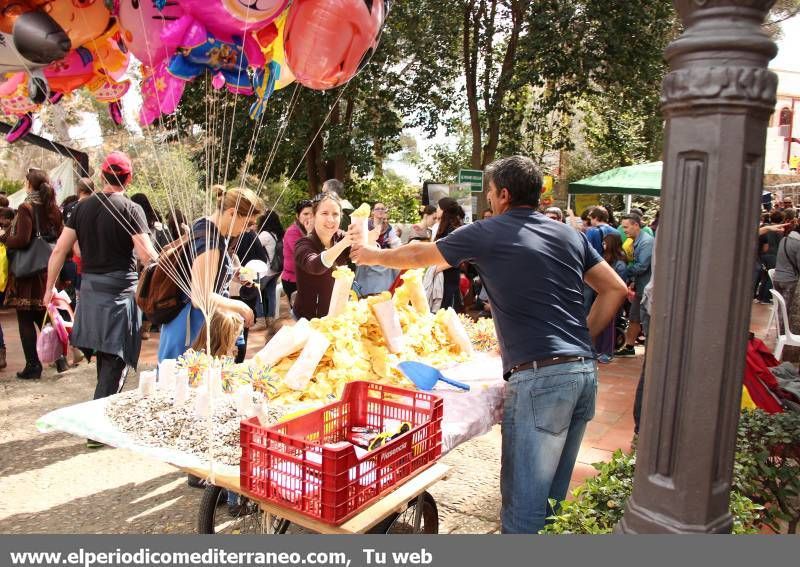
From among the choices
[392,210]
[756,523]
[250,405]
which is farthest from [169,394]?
[392,210]

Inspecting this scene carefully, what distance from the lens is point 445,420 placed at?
267cm

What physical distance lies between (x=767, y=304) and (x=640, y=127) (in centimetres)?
864

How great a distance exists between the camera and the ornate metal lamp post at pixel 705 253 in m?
1.23

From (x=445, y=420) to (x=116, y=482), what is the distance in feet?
Answer: 7.47

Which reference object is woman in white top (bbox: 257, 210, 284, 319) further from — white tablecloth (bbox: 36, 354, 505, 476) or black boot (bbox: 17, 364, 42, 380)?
white tablecloth (bbox: 36, 354, 505, 476)

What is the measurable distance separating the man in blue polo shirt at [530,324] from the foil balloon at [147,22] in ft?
6.14

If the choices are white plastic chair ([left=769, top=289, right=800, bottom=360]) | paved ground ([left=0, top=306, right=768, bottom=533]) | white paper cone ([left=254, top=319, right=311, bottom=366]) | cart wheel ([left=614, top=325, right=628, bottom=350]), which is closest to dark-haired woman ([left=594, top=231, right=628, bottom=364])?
cart wheel ([left=614, top=325, right=628, bottom=350])

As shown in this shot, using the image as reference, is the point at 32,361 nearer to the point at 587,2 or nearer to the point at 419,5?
the point at 419,5

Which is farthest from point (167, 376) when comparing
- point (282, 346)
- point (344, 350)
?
point (344, 350)

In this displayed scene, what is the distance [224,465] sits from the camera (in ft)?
7.22

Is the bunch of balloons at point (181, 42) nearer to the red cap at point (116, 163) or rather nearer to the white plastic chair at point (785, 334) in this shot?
the red cap at point (116, 163)

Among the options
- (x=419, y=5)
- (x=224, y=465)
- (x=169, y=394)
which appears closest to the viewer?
(x=224, y=465)

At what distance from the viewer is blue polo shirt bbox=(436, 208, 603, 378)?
7.80ft

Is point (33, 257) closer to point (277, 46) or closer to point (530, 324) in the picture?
point (277, 46)
